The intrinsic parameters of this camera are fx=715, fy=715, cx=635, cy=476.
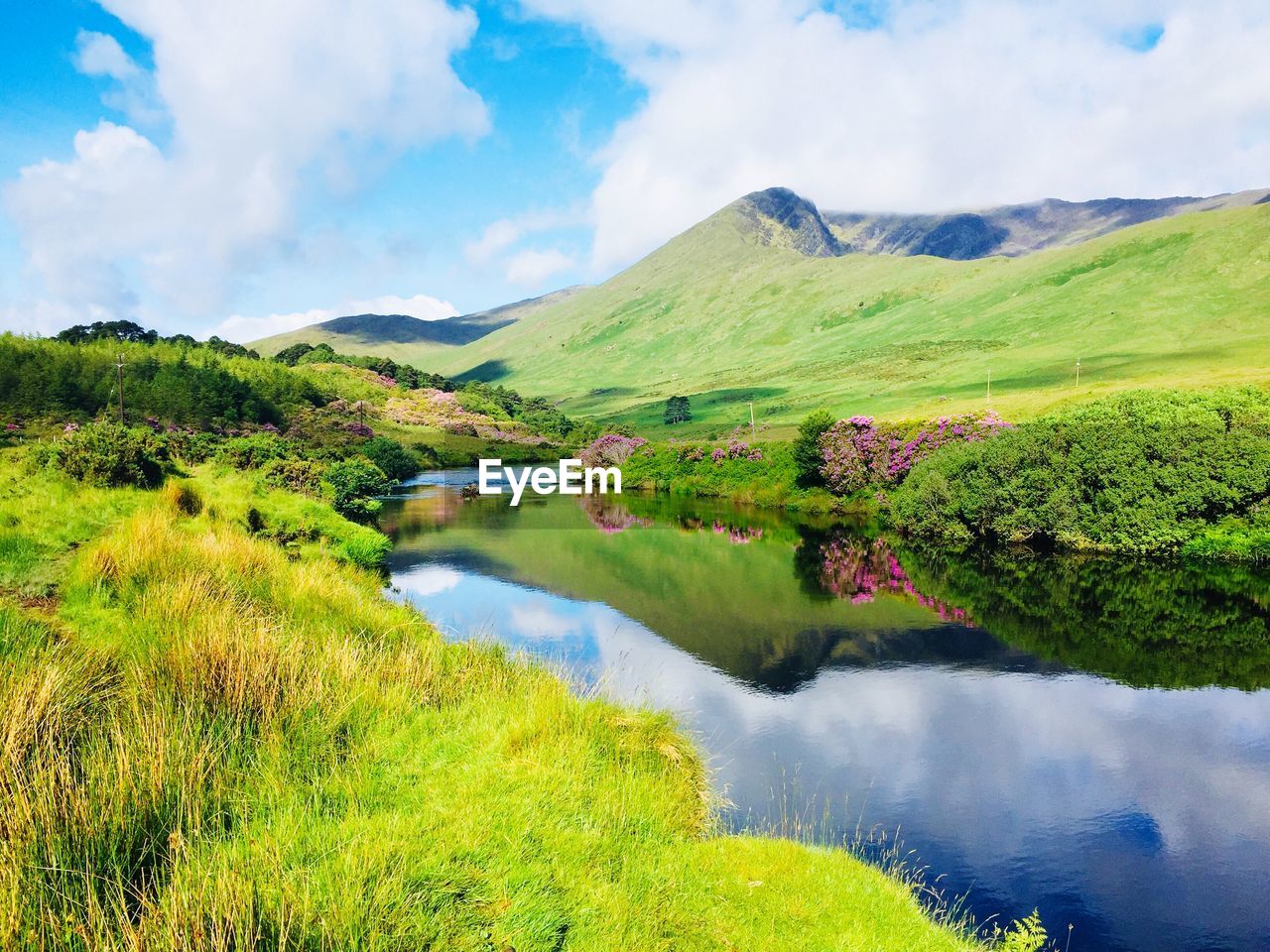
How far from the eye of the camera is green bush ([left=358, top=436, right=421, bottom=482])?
3155 inches

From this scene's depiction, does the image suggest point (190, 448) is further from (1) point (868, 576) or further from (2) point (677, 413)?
(2) point (677, 413)

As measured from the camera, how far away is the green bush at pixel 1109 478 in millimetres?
32844

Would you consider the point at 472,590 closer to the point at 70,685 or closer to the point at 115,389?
the point at 70,685

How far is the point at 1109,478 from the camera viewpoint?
34.7 metres

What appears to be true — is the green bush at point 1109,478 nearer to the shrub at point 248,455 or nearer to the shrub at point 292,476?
the shrub at point 292,476

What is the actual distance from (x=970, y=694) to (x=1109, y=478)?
22.2m

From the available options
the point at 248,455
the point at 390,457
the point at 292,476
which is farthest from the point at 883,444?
the point at 390,457

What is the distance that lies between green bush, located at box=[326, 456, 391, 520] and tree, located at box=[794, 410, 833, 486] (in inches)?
1211

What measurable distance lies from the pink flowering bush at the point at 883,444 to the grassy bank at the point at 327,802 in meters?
39.7

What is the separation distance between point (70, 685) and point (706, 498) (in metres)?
56.7

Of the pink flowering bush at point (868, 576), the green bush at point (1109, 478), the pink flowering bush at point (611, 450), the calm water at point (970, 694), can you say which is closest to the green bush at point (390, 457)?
the pink flowering bush at point (611, 450)

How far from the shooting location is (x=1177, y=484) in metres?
33.1

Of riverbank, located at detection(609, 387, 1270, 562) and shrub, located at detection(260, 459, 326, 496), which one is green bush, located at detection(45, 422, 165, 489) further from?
riverbank, located at detection(609, 387, 1270, 562)

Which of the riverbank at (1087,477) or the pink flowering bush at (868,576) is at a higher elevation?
the riverbank at (1087,477)
